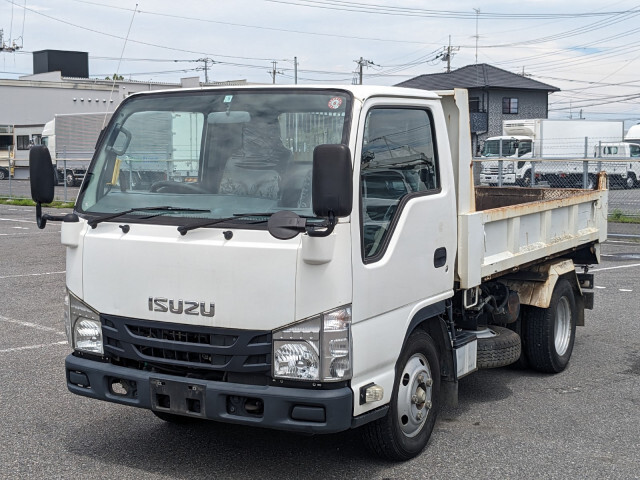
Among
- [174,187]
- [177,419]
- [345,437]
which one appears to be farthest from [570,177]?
[174,187]

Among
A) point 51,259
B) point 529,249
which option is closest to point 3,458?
point 529,249

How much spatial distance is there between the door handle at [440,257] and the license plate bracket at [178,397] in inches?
66.9

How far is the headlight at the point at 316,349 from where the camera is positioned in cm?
439

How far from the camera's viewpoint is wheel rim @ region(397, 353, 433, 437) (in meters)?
5.07

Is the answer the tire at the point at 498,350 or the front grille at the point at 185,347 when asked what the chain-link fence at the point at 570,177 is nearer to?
the tire at the point at 498,350

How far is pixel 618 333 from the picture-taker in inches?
359

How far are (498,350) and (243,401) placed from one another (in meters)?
2.57

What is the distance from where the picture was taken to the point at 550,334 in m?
7.30

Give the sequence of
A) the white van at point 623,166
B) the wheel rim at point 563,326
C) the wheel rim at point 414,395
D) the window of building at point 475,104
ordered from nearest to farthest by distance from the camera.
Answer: the wheel rim at point 414,395, the wheel rim at point 563,326, the white van at point 623,166, the window of building at point 475,104

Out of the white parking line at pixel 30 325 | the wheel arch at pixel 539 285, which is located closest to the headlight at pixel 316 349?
the wheel arch at pixel 539 285

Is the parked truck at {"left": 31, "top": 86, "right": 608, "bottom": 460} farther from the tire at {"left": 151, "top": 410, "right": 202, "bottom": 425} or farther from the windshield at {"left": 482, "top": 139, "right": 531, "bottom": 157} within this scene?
the windshield at {"left": 482, "top": 139, "right": 531, "bottom": 157}

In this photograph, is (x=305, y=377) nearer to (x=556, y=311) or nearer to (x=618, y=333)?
(x=556, y=311)

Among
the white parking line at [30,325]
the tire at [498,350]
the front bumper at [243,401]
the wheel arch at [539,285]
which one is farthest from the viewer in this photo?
the white parking line at [30,325]

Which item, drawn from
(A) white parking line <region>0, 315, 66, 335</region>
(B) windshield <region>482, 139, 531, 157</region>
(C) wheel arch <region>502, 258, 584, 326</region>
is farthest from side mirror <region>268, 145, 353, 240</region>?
(B) windshield <region>482, 139, 531, 157</region>
